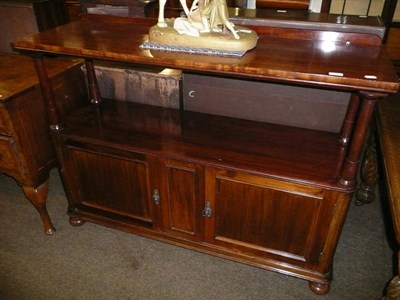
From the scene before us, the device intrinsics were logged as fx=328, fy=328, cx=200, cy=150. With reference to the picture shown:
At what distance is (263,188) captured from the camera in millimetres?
1057

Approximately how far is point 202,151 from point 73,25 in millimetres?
671

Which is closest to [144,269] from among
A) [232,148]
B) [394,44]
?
[232,148]

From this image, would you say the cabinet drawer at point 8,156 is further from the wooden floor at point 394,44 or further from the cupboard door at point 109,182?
the wooden floor at point 394,44

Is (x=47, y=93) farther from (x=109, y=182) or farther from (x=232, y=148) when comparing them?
(x=232, y=148)

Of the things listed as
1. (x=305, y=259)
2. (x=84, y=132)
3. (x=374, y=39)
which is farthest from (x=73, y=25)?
(x=305, y=259)

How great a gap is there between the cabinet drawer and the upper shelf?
1.27ft

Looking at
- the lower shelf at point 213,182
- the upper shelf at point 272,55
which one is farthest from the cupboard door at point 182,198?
the upper shelf at point 272,55

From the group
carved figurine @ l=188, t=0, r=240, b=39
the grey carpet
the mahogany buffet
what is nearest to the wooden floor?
the grey carpet

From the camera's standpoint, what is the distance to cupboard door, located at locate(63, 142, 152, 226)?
47.8 inches

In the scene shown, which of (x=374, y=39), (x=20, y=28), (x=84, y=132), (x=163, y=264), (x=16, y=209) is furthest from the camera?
(x=20, y=28)

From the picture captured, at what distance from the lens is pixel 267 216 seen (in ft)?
3.68

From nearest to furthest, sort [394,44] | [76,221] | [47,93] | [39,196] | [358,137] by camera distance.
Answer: [358,137] → [47,93] → [39,196] → [76,221] → [394,44]

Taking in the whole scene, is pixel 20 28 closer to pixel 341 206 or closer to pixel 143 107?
pixel 143 107

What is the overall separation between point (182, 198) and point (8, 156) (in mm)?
702
